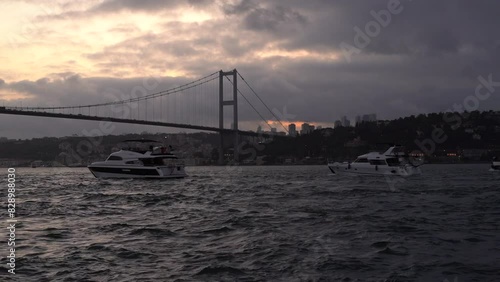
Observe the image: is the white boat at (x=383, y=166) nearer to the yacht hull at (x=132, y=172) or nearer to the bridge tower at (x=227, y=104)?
the yacht hull at (x=132, y=172)

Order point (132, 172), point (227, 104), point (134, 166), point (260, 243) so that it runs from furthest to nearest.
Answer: point (227, 104) → point (132, 172) → point (134, 166) → point (260, 243)

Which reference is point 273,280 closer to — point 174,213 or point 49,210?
point 174,213

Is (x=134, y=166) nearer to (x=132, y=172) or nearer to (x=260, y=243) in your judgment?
(x=132, y=172)

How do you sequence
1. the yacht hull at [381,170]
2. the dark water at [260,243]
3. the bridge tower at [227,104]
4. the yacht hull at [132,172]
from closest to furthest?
1. the dark water at [260,243]
2. the yacht hull at [132,172]
3. the yacht hull at [381,170]
4. the bridge tower at [227,104]

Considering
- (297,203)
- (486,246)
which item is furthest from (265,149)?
(486,246)

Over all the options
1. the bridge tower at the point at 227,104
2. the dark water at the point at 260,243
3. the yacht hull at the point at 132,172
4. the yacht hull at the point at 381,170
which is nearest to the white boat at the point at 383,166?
the yacht hull at the point at 381,170

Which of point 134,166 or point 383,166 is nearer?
point 134,166

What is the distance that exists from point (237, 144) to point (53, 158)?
115 feet

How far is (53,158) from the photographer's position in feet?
294

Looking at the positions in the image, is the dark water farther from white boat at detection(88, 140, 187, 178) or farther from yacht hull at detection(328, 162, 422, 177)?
yacht hull at detection(328, 162, 422, 177)

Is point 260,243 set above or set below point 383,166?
below

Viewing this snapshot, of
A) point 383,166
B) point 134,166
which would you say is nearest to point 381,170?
point 383,166

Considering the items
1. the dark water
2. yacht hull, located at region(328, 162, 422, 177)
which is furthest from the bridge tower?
the dark water

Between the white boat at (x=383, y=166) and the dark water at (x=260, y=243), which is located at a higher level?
the white boat at (x=383, y=166)
